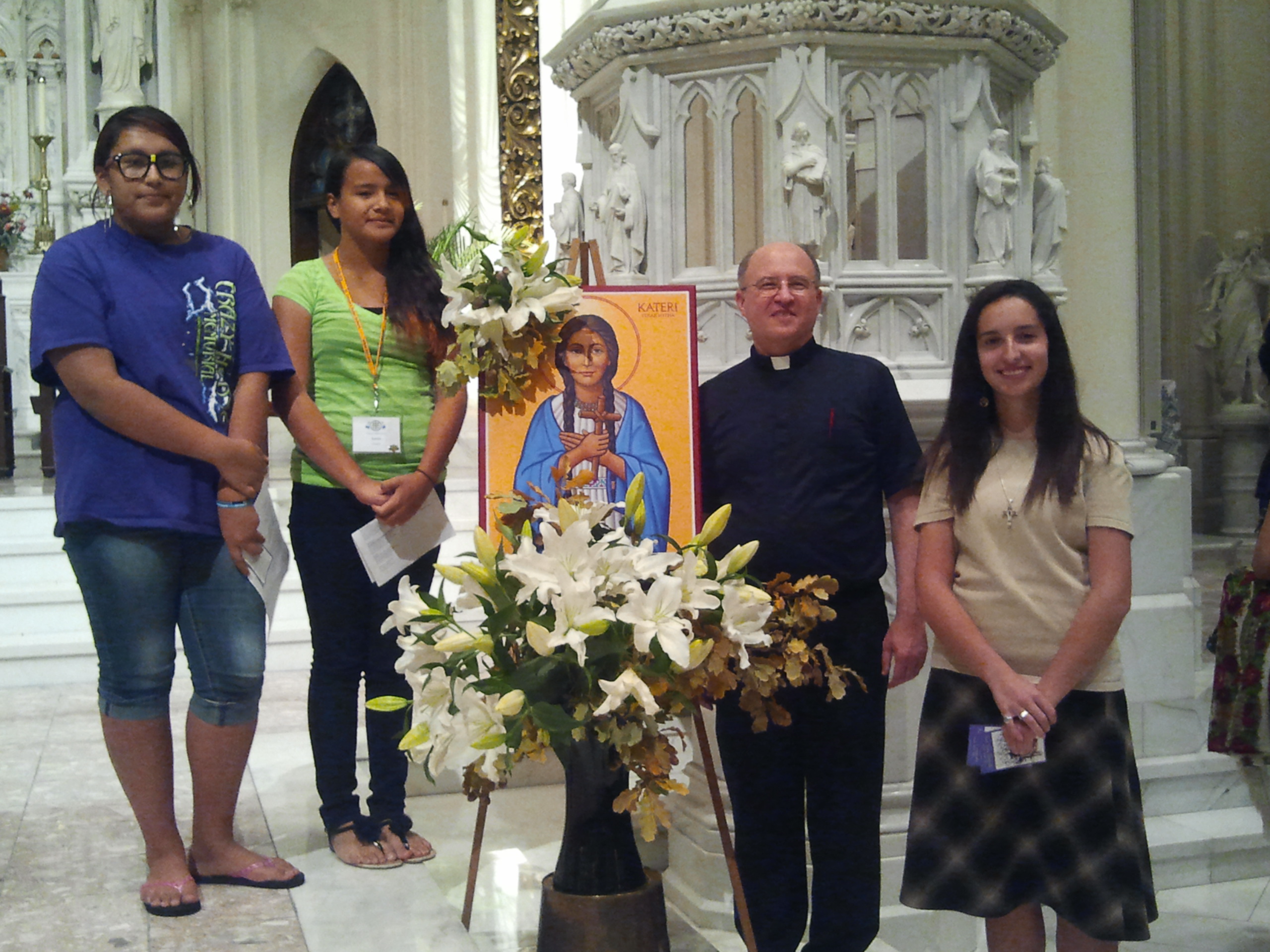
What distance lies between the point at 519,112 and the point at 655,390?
6422 millimetres

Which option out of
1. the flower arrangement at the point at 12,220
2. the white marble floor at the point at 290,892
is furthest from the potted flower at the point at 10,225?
the white marble floor at the point at 290,892

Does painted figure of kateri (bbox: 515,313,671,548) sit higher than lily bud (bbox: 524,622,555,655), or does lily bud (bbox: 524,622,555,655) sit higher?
painted figure of kateri (bbox: 515,313,671,548)

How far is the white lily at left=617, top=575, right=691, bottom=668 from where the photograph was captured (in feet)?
6.54

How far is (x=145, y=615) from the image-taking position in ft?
8.43

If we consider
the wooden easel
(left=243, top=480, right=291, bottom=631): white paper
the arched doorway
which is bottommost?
(left=243, top=480, right=291, bottom=631): white paper

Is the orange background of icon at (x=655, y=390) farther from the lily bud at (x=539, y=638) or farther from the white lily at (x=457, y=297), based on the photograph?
the lily bud at (x=539, y=638)

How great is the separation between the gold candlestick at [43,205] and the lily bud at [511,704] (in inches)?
421

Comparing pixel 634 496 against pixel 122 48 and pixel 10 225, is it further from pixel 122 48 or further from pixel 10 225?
pixel 122 48

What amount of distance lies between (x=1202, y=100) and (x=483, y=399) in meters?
11.2

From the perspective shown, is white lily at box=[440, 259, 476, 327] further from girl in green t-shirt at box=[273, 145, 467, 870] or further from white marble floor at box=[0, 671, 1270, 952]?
white marble floor at box=[0, 671, 1270, 952]

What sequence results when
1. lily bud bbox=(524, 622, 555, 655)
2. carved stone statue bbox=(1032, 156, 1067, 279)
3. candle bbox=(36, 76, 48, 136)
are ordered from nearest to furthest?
1. lily bud bbox=(524, 622, 555, 655)
2. carved stone statue bbox=(1032, 156, 1067, 279)
3. candle bbox=(36, 76, 48, 136)

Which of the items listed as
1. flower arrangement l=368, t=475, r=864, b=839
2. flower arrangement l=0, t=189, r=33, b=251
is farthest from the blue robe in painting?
flower arrangement l=0, t=189, r=33, b=251

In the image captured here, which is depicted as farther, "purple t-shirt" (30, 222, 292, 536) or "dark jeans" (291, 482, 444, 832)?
"dark jeans" (291, 482, 444, 832)

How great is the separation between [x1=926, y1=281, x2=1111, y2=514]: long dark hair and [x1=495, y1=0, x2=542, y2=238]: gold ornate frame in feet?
21.0
